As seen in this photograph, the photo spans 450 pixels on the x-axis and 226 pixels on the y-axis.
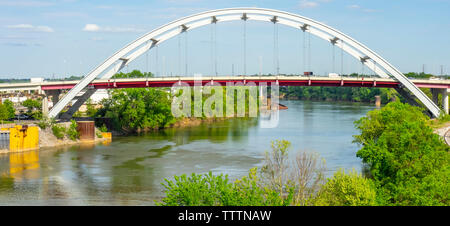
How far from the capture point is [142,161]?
28453mm

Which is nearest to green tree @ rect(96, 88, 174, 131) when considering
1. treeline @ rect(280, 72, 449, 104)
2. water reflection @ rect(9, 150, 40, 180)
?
water reflection @ rect(9, 150, 40, 180)

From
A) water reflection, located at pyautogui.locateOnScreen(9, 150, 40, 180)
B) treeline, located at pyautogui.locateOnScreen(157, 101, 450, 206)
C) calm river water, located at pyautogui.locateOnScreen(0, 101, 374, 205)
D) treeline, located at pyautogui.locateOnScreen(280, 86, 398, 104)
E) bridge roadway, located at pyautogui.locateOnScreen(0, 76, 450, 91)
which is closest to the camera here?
treeline, located at pyautogui.locateOnScreen(157, 101, 450, 206)

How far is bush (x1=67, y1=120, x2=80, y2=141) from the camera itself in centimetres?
3606

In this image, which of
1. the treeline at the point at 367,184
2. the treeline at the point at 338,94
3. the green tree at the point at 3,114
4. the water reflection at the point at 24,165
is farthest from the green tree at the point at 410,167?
the treeline at the point at 338,94

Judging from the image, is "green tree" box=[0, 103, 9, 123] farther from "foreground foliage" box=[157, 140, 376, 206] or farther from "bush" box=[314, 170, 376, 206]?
"bush" box=[314, 170, 376, 206]

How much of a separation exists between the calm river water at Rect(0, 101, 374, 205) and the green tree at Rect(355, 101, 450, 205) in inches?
205

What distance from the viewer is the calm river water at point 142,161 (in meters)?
21.2

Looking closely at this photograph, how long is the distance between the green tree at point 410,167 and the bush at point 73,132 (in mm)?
21120

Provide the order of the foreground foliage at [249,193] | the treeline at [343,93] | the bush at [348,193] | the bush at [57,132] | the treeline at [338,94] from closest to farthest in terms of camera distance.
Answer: the foreground foliage at [249,193] < the bush at [348,193] < the bush at [57,132] < the treeline at [343,93] < the treeline at [338,94]

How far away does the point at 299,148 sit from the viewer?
3122cm

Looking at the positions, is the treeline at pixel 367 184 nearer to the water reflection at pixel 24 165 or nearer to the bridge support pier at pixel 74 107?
the water reflection at pixel 24 165

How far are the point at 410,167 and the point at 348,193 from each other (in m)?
4.18

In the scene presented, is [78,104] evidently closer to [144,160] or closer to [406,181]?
[144,160]
